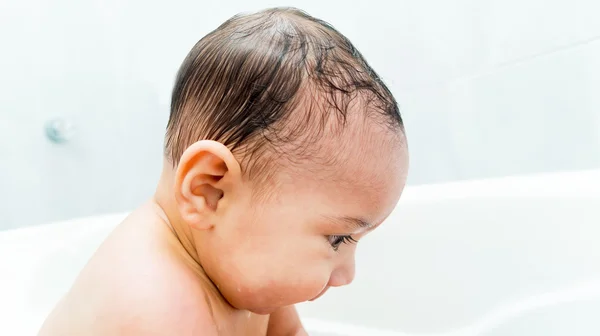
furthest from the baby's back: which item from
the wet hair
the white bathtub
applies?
the white bathtub

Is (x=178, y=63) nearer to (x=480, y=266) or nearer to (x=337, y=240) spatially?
(x=480, y=266)

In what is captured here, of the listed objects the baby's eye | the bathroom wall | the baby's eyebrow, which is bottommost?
the baby's eye

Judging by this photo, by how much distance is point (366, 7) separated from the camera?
137 centimetres

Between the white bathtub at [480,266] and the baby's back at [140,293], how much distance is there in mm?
342

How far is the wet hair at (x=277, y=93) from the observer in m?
0.53

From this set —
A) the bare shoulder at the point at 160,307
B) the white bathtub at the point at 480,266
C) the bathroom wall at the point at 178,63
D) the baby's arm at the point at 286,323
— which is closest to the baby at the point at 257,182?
the bare shoulder at the point at 160,307

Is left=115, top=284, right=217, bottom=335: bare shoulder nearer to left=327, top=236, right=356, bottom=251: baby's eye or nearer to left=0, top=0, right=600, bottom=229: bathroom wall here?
left=327, top=236, right=356, bottom=251: baby's eye

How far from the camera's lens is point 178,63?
1.37 meters

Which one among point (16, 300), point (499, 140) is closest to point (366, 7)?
point (499, 140)

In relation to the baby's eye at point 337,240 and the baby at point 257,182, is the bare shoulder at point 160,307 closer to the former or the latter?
the baby at point 257,182

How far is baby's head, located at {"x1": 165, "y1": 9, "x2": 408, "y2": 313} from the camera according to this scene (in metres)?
0.53

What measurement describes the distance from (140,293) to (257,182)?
15 centimetres

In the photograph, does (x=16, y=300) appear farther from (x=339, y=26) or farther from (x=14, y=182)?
(x=339, y=26)

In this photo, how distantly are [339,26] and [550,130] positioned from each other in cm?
52
